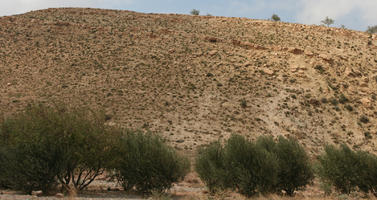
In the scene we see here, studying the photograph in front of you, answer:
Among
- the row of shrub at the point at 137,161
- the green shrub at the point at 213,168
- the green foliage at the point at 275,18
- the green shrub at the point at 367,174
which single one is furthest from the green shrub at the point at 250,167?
the green foliage at the point at 275,18

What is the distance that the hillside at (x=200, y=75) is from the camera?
3556 cm

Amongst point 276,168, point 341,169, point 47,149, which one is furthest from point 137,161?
point 341,169

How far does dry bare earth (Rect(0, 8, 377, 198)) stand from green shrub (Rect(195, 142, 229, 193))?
12.3 m

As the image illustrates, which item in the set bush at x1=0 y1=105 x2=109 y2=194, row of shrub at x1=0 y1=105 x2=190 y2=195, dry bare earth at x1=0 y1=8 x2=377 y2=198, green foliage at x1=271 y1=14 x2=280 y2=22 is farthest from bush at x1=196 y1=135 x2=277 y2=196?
green foliage at x1=271 y1=14 x2=280 y2=22

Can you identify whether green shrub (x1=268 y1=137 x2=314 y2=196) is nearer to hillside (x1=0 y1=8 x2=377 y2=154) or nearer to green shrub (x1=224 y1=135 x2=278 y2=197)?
green shrub (x1=224 y1=135 x2=278 y2=197)

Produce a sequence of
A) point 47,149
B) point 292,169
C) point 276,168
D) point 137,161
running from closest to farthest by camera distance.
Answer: point 47,149
point 276,168
point 137,161
point 292,169

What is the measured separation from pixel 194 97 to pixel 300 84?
40.1 feet

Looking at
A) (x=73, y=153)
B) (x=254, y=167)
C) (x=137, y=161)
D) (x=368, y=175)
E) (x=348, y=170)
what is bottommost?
(x=368, y=175)

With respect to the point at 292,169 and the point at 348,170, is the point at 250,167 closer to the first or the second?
the point at 292,169

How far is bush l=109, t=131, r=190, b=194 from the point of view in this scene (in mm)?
16938

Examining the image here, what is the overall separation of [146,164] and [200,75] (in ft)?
86.1

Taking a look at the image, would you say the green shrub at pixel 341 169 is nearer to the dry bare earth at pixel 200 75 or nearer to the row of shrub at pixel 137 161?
the row of shrub at pixel 137 161

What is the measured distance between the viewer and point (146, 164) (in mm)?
16984

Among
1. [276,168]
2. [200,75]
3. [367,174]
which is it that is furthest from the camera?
[200,75]
